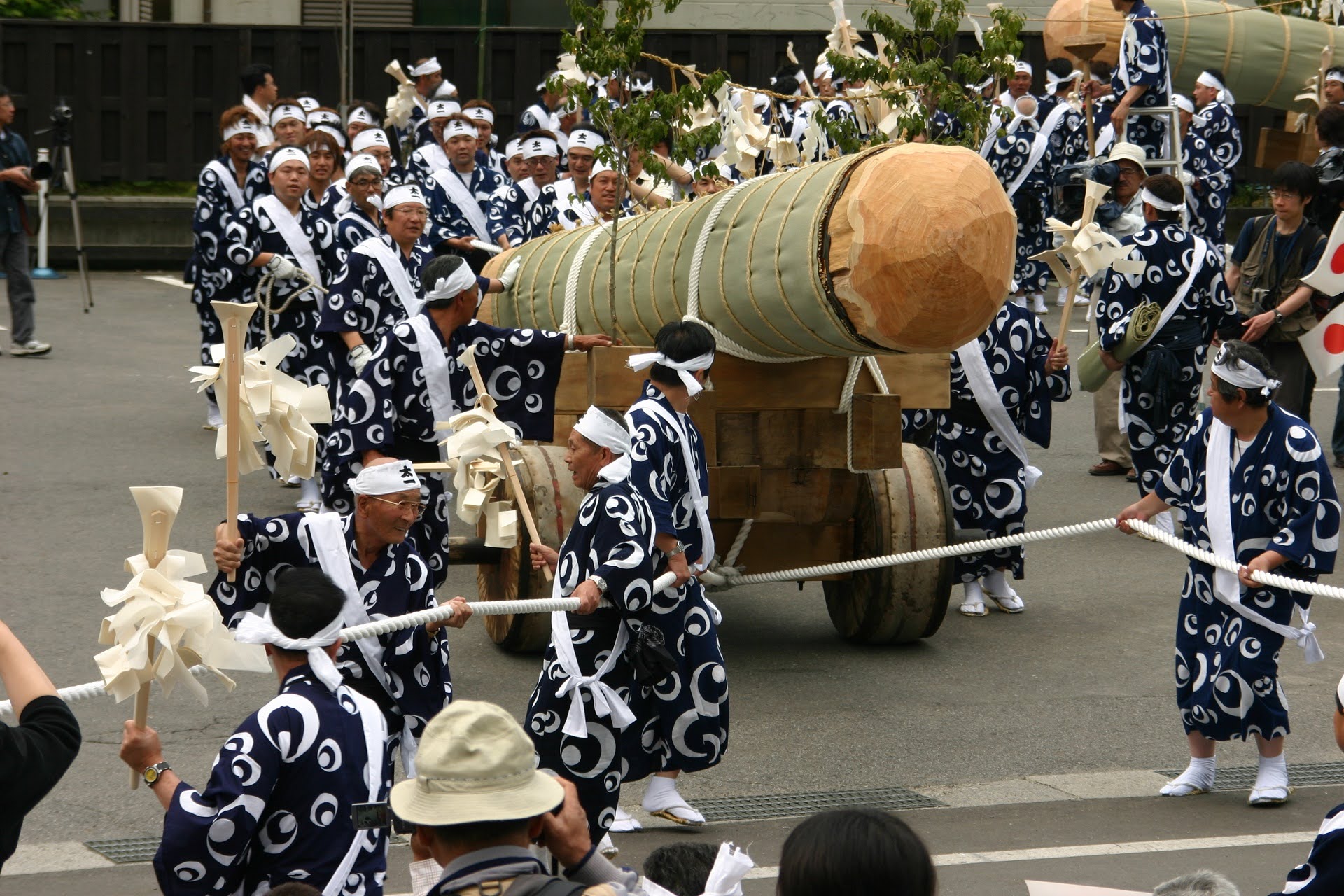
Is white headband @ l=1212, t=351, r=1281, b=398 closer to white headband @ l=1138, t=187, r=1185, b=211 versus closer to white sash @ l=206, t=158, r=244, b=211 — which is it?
white headband @ l=1138, t=187, r=1185, b=211

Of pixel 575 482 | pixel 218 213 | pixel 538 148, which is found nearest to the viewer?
pixel 575 482

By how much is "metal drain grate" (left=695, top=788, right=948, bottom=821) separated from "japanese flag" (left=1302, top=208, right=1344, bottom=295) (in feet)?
14.0

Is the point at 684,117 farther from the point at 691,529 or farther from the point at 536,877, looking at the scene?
the point at 536,877

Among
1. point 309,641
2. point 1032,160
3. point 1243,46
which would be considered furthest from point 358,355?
point 1243,46

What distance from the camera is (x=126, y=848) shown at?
5.25 meters

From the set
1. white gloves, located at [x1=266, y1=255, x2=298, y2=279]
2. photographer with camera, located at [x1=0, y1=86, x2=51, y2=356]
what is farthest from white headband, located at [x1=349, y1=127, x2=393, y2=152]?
photographer with camera, located at [x1=0, y1=86, x2=51, y2=356]

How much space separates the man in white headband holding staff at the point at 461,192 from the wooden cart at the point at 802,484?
3.74 meters

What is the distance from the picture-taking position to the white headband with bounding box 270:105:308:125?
41.3 ft

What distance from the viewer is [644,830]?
5656 mm

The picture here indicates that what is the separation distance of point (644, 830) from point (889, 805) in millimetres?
821

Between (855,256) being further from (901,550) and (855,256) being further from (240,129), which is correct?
(240,129)

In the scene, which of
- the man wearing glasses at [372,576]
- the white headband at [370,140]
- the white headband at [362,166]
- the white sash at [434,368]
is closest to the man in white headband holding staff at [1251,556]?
the man wearing glasses at [372,576]

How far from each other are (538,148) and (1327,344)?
5.54 m

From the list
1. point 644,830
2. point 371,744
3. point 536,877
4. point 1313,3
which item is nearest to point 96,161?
point 1313,3
